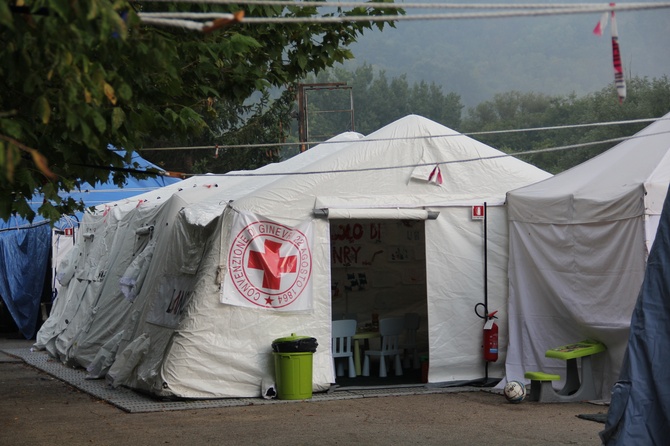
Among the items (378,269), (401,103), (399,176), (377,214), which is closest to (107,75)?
(377,214)

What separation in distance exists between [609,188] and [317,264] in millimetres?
3532

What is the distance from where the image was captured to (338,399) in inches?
421

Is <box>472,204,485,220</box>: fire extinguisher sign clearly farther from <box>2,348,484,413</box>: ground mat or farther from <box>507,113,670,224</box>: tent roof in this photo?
<box>2,348,484,413</box>: ground mat

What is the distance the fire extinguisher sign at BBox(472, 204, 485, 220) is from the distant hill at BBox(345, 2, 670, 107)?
11386cm

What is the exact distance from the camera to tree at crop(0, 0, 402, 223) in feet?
12.6

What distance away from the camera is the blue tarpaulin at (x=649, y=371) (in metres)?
6.08

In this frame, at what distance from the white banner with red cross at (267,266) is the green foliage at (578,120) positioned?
3364 cm

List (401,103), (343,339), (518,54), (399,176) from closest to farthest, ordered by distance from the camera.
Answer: (399,176) → (343,339) → (401,103) → (518,54)

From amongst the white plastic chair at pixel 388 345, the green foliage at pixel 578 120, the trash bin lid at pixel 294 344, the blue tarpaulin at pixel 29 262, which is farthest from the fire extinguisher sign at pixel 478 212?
the green foliage at pixel 578 120

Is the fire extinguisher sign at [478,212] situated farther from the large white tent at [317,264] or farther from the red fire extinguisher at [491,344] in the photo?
the red fire extinguisher at [491,344]

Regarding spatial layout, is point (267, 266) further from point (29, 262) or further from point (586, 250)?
point (29, 262)

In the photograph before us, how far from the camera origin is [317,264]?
36.8 ft

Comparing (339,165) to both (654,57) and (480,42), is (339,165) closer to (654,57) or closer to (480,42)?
(654,57)

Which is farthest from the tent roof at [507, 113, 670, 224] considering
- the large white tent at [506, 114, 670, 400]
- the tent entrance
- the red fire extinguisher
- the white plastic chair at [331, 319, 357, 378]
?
the tent entrance
